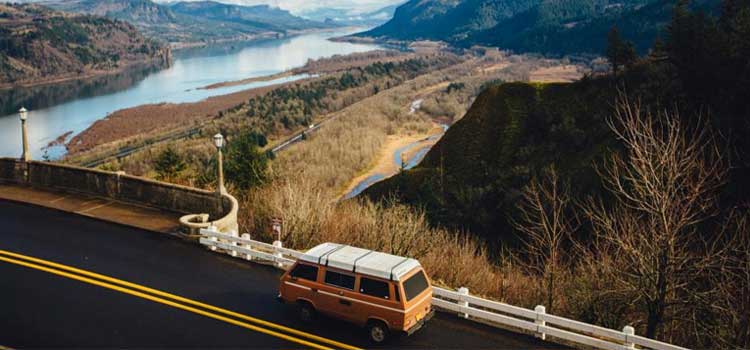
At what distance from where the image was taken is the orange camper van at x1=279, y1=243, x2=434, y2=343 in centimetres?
1351

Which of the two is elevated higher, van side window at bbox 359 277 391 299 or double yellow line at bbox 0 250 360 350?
van side window at bbox 359 277 391 299

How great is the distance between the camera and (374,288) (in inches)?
540

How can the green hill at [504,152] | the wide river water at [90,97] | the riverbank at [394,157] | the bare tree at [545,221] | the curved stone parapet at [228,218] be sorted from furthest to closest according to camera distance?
the wide river water at [90,97]
the riverbank at [394,157]
the green hill at [504,152]
the bare tree at [545,221]
the curved stone parapet at [228,218]

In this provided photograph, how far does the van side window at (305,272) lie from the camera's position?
47.5 feet

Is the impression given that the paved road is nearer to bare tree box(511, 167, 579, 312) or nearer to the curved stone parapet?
the curved stone parapet

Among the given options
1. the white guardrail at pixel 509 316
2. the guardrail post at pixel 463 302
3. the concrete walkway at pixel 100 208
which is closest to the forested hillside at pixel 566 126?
the concrete walkway at pixel 100 208

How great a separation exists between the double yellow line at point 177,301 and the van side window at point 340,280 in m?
1.19

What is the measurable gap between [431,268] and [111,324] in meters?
11.2

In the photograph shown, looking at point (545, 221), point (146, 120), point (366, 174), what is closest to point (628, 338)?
point (545, 221)

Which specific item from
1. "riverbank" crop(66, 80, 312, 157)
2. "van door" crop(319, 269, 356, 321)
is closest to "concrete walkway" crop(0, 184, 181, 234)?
"van door" crop(319, 269, 356, 321)

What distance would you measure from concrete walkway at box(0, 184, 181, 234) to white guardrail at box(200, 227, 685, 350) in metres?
2.94

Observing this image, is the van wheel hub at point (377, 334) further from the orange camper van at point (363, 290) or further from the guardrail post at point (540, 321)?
the guardrail post at point (540, 321)

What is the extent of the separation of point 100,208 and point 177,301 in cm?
894

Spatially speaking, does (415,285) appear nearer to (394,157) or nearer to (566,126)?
(566,126)
